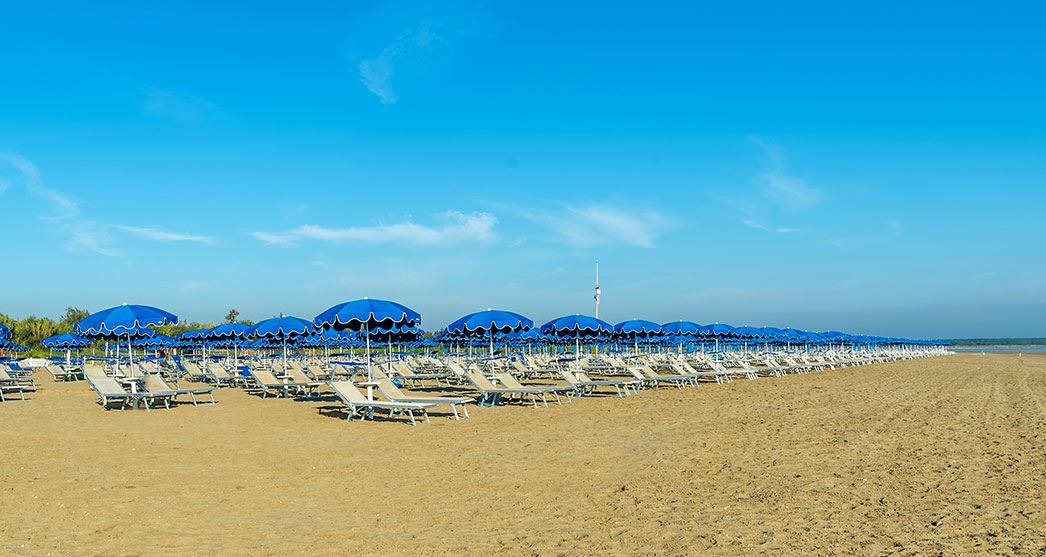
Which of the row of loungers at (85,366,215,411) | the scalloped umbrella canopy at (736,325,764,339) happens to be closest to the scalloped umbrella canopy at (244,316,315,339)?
the row of loungers at (85,366,215,411)

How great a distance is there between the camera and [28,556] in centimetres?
379

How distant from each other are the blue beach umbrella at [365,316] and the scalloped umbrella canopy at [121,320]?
3.55 meters

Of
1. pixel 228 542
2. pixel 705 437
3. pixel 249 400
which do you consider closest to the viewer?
pixel 228 542

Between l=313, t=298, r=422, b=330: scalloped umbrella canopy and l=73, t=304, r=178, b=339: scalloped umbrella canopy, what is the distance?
11.6 feet

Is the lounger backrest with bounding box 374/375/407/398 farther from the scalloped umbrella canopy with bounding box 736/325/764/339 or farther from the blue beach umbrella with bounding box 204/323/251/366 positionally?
the scalloped umbrella canopy with bounding box 736/325/764/339

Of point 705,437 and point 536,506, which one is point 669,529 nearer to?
point 536,506

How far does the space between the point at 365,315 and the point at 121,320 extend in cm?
475

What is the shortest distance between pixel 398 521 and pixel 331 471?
6.27 ft

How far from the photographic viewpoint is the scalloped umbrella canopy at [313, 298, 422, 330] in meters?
11.2

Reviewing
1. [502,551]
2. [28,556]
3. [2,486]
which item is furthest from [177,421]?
[502,551]

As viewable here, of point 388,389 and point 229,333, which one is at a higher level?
point 229,333

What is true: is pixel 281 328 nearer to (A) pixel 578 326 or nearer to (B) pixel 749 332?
(A) pixel 578 326

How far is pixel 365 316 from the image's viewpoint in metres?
11.1

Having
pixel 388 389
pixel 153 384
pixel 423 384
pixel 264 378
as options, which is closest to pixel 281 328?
pixel 264 378
